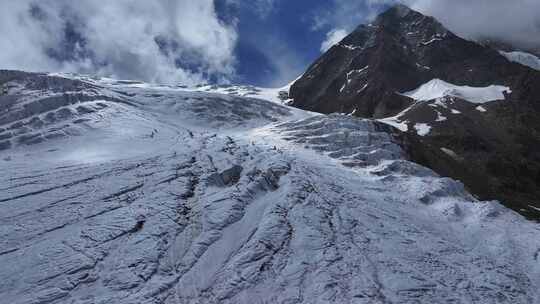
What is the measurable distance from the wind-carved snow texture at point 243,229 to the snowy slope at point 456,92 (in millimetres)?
59345

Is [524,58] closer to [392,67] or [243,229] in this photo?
[392,67]

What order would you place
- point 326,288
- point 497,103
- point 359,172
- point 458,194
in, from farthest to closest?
point 497,103 < point 359,172 < point 458,194 < point 326,288

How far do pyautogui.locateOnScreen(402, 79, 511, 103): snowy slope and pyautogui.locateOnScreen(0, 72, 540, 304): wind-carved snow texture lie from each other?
195 ft

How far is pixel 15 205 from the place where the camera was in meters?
33.3

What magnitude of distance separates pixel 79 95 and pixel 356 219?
44330 millimetres

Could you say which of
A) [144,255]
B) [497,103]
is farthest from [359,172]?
[497,103]

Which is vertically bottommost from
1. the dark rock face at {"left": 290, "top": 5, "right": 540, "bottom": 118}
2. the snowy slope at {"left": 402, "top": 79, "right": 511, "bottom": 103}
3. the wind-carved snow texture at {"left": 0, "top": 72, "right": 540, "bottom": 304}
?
the wind-carved snow texture at {"left": 0, "top": 72, "right": 540, "bottom": 304}

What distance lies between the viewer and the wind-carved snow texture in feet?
85.3

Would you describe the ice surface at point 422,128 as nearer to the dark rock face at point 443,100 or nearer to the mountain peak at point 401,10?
the dark rock face at point 443,100

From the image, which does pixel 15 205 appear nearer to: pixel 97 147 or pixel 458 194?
pixel 97 147

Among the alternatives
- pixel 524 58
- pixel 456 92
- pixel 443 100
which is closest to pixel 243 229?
pixel 443 100

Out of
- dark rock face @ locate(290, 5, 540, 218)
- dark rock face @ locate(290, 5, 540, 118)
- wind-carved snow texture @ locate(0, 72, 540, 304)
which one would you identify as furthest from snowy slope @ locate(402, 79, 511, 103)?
wind-carved snow texture @ locate(0, 72, 540, 304)

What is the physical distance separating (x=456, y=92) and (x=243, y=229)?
285 feet

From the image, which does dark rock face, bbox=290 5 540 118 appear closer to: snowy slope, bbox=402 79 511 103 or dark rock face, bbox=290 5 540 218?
dark rock face, bbox=290 5 540 218
